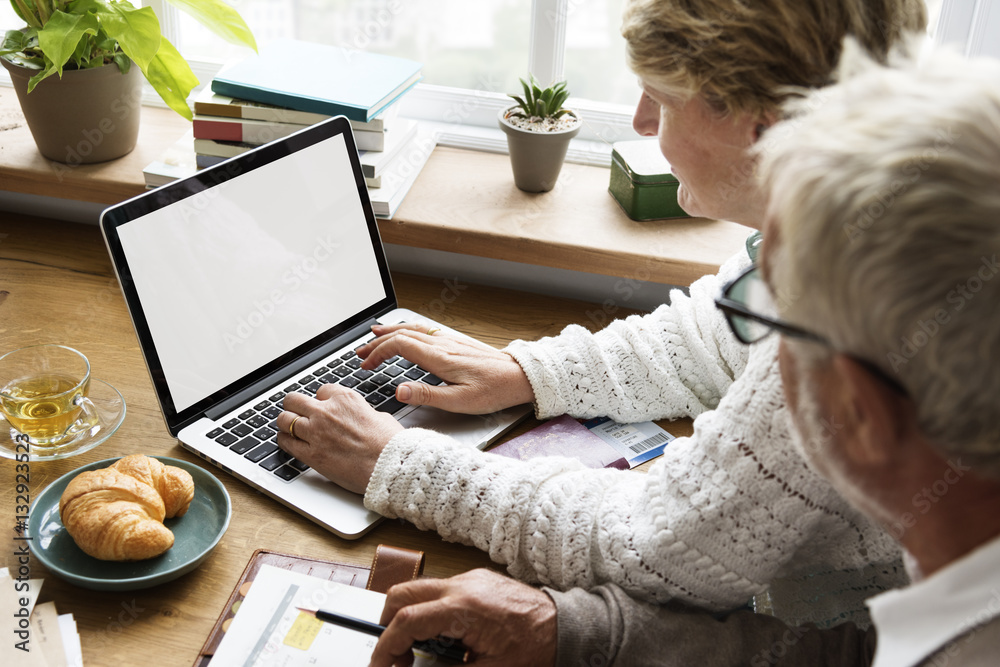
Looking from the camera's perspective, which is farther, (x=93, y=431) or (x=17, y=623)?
(x=93, y=431)

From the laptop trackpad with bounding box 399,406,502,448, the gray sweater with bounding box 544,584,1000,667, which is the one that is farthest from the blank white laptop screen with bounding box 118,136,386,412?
the gray sweater with bounding box 544,584,1000,667

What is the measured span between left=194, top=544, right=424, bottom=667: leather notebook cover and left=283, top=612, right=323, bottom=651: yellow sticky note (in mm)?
64

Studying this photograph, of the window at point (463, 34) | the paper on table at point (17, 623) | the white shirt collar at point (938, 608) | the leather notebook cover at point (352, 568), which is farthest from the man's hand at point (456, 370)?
the window at point (463, 34)

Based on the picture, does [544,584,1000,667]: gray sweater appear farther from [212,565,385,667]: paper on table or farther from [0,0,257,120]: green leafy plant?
[0,0,257,120]: green leafy plant

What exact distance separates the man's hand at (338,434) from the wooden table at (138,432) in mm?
64

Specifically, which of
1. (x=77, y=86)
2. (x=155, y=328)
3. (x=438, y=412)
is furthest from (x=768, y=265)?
(x=77, y=86)

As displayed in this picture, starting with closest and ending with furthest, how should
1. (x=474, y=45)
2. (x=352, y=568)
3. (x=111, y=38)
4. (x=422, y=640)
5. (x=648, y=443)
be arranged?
(x=422, y=640) < (x=352, y=568) < (x=648, y=443) < (x=111, y=38) < (x=474, y=45)

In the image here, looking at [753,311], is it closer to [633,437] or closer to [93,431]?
[633,437]

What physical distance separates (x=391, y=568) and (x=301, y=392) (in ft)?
1.09

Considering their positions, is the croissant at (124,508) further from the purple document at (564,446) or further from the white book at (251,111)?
the white book at (251,111)

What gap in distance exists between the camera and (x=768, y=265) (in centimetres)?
59

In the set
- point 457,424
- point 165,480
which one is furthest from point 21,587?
point 457,424

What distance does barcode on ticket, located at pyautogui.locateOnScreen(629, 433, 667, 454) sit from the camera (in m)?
1.11

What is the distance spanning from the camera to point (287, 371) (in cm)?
117
